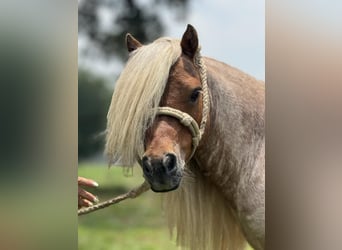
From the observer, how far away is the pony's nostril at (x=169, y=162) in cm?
106

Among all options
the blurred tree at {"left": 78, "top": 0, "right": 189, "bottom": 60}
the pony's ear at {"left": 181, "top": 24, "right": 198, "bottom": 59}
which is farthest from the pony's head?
the blurred tree at {"left": 78, "top": 0, "right": 189, "bottom": 60}

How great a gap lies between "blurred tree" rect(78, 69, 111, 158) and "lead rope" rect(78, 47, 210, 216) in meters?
0.14

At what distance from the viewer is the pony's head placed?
1.08 meters

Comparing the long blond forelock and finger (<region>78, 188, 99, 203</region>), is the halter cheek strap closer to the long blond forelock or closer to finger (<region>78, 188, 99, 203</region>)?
the long blond forelock

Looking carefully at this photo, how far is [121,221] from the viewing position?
1.27 m

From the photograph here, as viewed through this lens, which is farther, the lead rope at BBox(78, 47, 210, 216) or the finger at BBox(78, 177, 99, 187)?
the finger at BBox(78, 177, 99, 187)

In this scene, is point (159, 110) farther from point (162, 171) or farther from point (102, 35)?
point (102, 35)

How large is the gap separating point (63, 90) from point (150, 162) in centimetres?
24

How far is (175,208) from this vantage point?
1.27 metres

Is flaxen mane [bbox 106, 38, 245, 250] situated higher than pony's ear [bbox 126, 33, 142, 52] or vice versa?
pony's ear [bbox 126, 33, 142, 52]

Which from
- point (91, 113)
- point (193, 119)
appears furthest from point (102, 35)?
point (193, 119)

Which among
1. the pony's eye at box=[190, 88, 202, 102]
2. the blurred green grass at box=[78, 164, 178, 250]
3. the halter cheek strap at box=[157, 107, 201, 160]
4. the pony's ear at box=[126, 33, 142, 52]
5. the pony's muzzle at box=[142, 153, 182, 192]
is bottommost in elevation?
the blurred green grass at box=[78, 164, 178, 250]

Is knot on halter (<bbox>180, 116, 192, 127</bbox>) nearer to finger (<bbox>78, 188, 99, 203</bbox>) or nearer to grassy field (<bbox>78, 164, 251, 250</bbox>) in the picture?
grassy field (<bbox>78, 164, 251, 250</bbox>)

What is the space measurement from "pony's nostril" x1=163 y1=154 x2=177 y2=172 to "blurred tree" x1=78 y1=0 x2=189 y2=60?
32 cm
